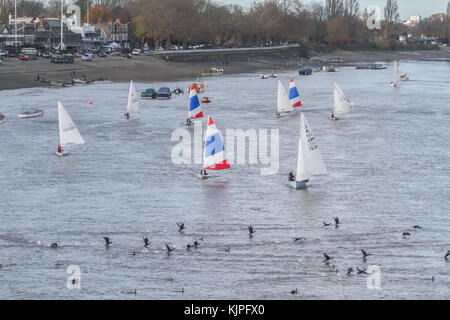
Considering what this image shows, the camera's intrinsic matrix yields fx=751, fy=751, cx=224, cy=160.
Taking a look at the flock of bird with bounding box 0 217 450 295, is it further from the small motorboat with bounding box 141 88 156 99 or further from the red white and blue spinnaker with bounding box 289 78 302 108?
the small motorboat with bounding box 141 88 156 99

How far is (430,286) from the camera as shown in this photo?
1083 inches

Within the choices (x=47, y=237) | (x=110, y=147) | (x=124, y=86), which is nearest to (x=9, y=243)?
(x=47, y=237)

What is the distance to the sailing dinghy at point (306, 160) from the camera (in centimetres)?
4203

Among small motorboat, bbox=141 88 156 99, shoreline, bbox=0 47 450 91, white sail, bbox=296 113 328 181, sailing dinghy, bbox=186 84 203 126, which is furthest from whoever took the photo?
shoreline, bbox=0 47 450 91

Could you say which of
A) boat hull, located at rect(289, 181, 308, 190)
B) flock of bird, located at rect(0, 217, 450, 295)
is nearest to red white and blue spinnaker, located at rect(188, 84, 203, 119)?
boat hull, located at rect(289, 181, 308, 190)

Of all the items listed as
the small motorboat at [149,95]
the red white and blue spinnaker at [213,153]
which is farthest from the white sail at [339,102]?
the red white and blue spinnaker at [213,153]

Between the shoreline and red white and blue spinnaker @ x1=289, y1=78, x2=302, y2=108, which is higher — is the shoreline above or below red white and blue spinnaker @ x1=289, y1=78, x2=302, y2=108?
above

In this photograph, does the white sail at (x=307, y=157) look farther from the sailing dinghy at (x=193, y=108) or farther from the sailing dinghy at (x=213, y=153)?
the sailing dinghy at (x=193, y=108)

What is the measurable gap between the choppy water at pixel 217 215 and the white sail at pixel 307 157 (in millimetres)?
826

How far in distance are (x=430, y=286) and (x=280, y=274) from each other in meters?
5.51

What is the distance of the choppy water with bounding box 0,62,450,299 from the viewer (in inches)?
1094

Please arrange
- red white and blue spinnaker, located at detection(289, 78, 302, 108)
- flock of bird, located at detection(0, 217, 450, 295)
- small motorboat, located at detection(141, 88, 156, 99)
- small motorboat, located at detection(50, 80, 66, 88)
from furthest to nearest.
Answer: small motorboat, located at detection(50, 80, 66, 88) → small motorboat, located at detection(141, 88, 156, 99) → red white and blue spinnaker, located at detection(289, 78, 302, 108) → flock of bird, located at detection(0, 217, 450, 295)

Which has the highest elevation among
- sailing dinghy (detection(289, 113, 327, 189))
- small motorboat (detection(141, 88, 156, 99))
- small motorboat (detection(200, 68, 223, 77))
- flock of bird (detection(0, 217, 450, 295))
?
small motorboat (detection(200, 68, 223, 77))
